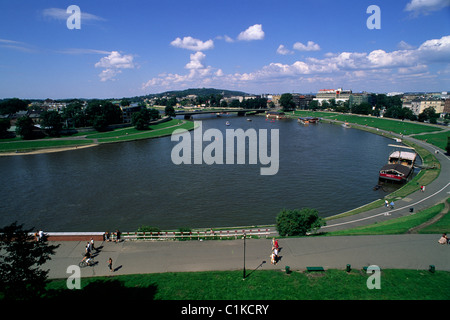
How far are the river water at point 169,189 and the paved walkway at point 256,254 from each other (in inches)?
271

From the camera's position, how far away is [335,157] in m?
46.5

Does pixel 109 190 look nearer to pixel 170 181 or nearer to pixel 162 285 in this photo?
pixel 170 181

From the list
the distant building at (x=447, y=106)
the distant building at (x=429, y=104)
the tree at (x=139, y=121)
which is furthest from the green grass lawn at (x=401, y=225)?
the distant building at (x=429, y=104)

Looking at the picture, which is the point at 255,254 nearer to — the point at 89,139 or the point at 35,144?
the point at 89,139

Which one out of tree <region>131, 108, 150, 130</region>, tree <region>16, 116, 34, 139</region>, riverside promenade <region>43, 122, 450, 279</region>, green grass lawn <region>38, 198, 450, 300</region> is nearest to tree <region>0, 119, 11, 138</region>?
tree <region>16, 116, 34, 139</region>

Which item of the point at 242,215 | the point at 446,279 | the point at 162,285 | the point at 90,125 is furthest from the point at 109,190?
the point at 90,125

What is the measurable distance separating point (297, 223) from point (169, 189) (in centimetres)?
1798

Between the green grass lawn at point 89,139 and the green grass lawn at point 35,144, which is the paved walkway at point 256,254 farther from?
the green grass lawn at point 89,139

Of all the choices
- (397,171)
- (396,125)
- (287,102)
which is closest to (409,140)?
(396,125)

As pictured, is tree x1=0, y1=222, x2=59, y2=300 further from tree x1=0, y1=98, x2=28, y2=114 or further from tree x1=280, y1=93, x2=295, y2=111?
tree x1=280, y1=93, x2=295, y2=111

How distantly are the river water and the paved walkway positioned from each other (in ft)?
22.6

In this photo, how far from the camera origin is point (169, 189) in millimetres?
31156

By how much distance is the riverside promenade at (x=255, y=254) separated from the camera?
13445mm

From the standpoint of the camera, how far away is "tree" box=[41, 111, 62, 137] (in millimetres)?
65688
